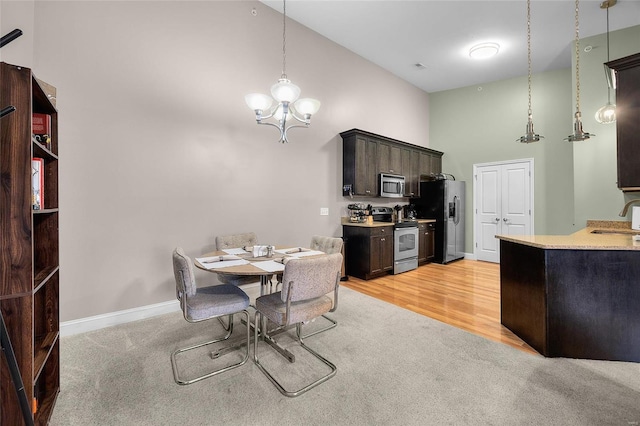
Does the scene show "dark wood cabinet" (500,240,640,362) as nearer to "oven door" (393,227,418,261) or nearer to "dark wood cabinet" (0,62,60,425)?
"oven door" (393,227,418,261)

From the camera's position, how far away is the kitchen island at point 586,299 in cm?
220

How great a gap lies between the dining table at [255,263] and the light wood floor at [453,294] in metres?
1.71

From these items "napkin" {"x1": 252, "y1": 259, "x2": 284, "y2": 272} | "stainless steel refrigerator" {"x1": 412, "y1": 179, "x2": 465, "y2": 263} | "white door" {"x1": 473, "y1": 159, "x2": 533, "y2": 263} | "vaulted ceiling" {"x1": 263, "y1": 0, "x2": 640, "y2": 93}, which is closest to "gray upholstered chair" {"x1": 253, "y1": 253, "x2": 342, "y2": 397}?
"napkin" {"x1": 252, "y1": 259, "x2": 284, "y2": 272}

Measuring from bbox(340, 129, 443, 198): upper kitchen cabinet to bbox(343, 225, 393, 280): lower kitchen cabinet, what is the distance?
69 centimetres

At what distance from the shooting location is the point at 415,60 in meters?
5.34

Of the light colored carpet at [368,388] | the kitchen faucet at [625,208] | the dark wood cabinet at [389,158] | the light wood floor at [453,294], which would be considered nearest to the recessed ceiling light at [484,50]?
the dark wood cabinet at [389,158]

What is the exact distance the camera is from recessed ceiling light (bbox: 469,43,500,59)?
4691 mm

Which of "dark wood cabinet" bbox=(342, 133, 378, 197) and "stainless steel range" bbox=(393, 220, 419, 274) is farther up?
"dark wood cabinet" bbox=(342, 133, 378, 197)

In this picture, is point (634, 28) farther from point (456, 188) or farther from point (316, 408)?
point (316, 408)

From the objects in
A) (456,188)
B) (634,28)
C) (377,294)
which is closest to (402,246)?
(377,294)

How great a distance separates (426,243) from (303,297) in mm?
4477

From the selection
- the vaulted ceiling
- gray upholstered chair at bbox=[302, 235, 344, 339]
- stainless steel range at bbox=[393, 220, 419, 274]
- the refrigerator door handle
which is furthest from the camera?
the refrigerator door handle

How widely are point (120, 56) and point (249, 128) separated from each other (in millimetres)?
1480

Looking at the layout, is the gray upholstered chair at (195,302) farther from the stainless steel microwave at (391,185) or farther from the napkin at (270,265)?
the stainless steel microwave at (391,185)
